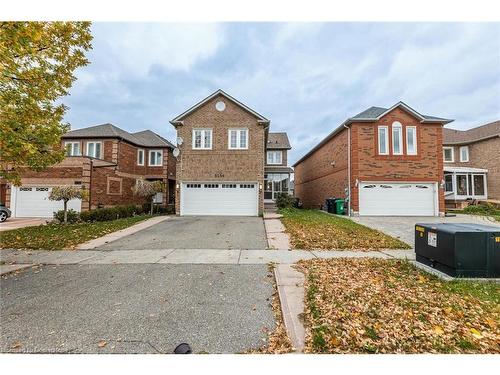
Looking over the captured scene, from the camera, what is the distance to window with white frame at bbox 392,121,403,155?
15.5 metres

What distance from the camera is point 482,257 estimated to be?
15.2ft

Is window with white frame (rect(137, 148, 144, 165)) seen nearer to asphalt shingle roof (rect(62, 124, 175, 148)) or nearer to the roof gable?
asphalt shingle roof (rect(62, 124, 175, 148))

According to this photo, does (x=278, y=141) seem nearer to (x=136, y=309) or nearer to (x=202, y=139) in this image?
(x=202, y=139)

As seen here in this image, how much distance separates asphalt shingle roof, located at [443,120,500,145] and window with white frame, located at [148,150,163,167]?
2861cm

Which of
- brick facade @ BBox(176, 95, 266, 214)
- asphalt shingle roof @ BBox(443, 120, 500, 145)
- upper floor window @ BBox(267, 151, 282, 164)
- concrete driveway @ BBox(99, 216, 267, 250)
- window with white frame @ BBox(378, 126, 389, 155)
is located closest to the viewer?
concrete driveway @ BBox(99, 216, 267, 250)

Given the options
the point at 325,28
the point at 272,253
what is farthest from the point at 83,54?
the point at 272,253

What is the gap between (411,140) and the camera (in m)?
15.6

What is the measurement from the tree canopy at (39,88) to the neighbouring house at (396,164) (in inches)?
574

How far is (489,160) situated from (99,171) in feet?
108

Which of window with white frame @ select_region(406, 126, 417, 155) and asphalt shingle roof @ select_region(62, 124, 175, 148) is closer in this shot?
A: window with white frame @ select_region(406, 126, 417, 155)

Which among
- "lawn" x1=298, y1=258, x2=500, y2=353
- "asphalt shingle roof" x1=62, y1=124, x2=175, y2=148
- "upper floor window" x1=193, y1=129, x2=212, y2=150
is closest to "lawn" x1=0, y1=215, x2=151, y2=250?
"upper floor window" x1=193, y1=129, x2=212, y2=150

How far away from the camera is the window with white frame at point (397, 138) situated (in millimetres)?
15531

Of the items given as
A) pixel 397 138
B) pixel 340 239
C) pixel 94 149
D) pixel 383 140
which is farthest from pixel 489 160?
pixel 94 149

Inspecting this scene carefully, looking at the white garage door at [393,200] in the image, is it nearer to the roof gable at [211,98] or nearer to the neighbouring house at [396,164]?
the neighbouring house at [396,164]
